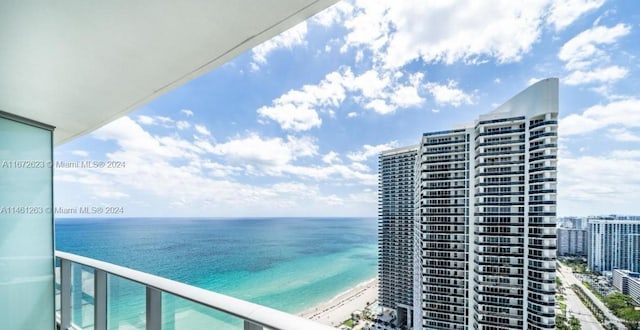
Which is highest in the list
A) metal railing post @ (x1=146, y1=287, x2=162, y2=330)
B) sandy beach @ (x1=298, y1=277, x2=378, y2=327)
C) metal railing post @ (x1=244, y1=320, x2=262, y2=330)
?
metal railing post @ (x1=244, y1=320, x2=262, y2=330)

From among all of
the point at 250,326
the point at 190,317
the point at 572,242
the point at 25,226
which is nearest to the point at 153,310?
the point at 190,317

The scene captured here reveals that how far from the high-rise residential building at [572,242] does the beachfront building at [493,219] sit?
31.3 inches

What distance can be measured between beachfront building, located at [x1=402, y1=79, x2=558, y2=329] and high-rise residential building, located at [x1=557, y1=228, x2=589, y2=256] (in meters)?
0.80

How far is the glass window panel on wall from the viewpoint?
198 cm

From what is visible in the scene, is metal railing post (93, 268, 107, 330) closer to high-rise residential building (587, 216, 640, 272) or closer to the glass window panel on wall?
the glass window panel on wall

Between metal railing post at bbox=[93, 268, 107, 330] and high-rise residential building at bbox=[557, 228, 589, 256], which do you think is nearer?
metal railing post at bbox=[93, 268, 107, 330]

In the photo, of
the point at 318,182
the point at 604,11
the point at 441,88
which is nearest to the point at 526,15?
the point at 604,11

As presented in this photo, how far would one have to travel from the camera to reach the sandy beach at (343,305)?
1757 cm

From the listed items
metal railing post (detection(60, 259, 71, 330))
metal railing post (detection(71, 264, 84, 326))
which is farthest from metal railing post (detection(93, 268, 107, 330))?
metal railing post (detection(60, 259, 71, 330))

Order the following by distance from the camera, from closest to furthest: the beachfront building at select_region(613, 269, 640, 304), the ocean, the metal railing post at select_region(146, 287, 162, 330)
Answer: the metal railing post at select_region(146, 287, 162, 330) < the beachfront building at select_region(613, 269, 640, 304) < the ocean

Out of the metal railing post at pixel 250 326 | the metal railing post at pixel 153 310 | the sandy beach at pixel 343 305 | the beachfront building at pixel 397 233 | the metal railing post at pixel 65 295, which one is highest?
the metal railing post at pixel 250 326

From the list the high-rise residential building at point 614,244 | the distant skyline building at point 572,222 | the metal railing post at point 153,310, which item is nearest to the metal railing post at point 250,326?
the metal railing post at point 153,310

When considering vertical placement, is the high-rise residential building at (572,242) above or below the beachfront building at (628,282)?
above

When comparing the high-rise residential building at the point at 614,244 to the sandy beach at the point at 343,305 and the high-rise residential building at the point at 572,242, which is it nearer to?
the high-rise residential building at the point at 572,242
